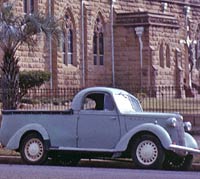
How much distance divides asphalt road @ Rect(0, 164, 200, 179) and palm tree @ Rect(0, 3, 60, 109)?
24.6 ft

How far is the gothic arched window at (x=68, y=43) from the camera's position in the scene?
42.0 meters

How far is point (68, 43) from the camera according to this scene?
42531 millimetres

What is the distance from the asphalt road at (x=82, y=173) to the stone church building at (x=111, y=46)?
2133cm

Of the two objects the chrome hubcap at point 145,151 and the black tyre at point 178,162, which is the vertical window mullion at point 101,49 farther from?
the chrome hubcap at point 145,151

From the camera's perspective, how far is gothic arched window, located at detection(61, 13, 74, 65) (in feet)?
138

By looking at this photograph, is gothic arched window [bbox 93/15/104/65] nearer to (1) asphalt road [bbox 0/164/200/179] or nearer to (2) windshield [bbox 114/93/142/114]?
(2) windshield [bbox 114/93/142/114]

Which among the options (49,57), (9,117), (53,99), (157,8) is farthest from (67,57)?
(9,117)

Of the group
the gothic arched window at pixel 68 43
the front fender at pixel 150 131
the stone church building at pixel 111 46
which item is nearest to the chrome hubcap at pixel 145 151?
the front fender at pixel 150 131

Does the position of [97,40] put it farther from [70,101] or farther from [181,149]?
[181,149]

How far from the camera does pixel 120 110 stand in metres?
17.2

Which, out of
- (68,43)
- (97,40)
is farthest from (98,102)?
(97,40)

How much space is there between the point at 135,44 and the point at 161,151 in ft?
95.1

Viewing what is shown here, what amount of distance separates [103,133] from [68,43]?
1008 inches

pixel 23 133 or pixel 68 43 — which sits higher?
pixel 68 43
